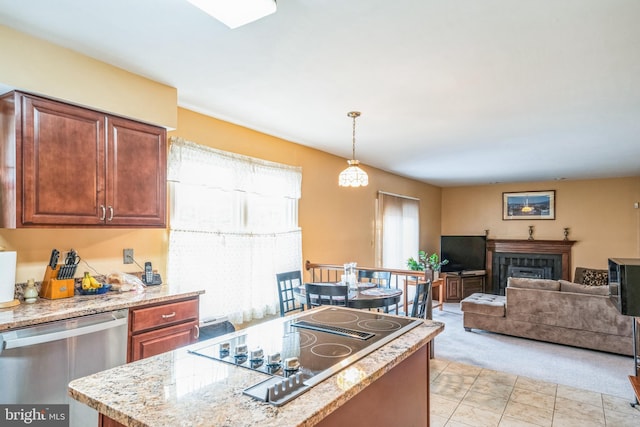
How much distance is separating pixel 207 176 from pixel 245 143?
69 centimetres

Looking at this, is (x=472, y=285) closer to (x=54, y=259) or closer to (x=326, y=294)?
(x=326, y=294)

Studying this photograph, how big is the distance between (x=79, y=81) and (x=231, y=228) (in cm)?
180

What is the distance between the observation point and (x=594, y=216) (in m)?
7.55

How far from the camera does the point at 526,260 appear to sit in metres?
8.05

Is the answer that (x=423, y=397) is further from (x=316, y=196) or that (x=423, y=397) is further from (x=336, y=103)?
(x=316, y=196)

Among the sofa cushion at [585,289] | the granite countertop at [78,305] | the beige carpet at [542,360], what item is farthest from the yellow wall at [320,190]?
the sofa cushion at [585,289]

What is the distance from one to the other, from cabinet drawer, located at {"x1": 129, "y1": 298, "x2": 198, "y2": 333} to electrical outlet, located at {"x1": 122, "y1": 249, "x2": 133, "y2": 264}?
2.04 ft

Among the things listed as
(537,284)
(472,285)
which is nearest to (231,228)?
(537,284)

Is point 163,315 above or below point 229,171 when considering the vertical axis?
below

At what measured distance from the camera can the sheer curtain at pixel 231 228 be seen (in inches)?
129

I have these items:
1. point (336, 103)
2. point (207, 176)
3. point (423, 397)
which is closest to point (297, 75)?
point (336, 103)

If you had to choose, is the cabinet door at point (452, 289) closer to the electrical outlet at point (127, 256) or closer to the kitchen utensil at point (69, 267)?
the electrical outlet at point (127, 256)

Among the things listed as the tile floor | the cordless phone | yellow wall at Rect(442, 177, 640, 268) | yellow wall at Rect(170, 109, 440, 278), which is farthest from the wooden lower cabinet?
yellow wall at Rect(442, 177, 640, 268)

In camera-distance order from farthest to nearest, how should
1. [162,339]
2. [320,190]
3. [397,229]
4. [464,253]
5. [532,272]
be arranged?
[464,253] → [532,272] → [397,229] → [320,190] → [162,339]
